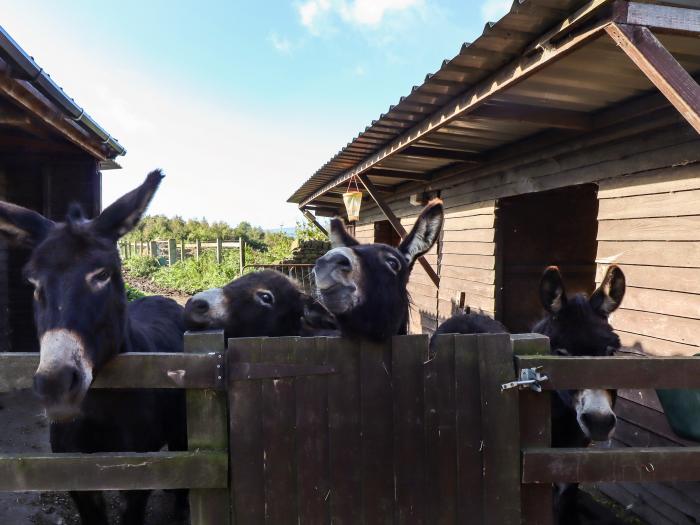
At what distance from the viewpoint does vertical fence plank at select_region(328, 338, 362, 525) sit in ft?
6.52

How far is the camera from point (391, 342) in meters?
2.01

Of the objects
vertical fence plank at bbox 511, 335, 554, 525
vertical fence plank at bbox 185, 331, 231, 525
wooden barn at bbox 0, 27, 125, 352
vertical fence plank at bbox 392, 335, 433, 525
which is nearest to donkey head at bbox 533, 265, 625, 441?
vertical fence plank at bbox 511, 335, 554, 525

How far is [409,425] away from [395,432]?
0.07 metres

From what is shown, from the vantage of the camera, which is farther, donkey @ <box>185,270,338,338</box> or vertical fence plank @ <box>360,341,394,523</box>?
donkey @ <box>185,270,338,338</box>

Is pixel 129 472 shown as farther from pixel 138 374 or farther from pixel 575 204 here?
pixel 575 204

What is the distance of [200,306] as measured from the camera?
2.91 metres

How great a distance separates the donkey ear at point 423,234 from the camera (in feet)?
8.32

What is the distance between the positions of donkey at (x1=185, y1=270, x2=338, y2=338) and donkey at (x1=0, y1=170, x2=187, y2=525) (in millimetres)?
424

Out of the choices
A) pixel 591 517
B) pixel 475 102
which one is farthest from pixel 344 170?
pixel 591 517

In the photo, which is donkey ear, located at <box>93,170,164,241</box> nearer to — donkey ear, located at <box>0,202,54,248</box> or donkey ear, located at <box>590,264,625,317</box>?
donkey ear, located at <box>0,202,54,248</box>

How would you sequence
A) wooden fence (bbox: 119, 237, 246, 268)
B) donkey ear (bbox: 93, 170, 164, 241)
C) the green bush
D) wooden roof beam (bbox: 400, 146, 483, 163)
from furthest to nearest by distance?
the green bush < wooden fence (bbox: 119, 237, 246, 268) < wooden roof beam (bbox: 400, 146, 483, 163) < donkey ear (bbox: 93, 170, 164, 241)

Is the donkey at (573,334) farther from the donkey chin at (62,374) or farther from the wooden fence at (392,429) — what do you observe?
the donkey chin at (62,374)

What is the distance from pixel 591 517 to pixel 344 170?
6.78 m

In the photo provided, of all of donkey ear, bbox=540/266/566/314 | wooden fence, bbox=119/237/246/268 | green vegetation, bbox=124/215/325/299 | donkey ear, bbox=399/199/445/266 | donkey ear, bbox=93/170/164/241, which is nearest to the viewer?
donkey ear, bbox=93/170/164/241
